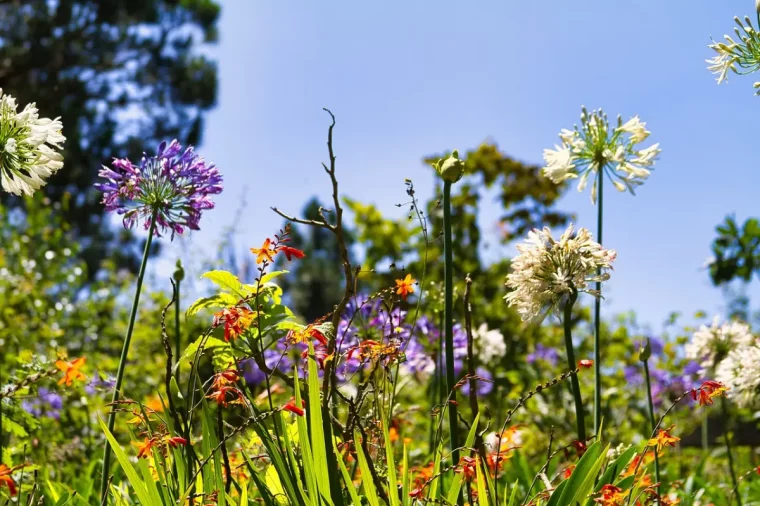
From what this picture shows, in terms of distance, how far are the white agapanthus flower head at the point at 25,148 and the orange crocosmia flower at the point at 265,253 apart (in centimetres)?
52

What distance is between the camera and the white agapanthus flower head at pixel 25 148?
163cm

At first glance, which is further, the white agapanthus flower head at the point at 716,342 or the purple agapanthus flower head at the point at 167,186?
the white agapanthus flower head at the point at 716,342

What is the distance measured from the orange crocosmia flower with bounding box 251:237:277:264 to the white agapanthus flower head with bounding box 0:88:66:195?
20.4 inches

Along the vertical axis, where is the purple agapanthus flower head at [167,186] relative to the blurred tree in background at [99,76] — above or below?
below

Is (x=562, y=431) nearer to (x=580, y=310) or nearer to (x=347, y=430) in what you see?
(x=580, y=310)

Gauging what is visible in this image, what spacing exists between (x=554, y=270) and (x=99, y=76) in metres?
20.3

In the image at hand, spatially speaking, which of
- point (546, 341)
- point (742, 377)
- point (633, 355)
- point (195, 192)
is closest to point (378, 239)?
point (546, 341)

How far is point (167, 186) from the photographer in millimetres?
1808

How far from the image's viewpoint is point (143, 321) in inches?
206

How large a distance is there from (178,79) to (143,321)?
56.2 feet

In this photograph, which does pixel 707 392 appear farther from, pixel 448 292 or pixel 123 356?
pixel 123 356

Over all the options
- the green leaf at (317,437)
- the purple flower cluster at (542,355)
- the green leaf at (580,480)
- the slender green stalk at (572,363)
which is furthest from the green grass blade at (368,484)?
the purple flower cluster at (542,355)

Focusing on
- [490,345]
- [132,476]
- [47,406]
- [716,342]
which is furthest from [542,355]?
[132,476]

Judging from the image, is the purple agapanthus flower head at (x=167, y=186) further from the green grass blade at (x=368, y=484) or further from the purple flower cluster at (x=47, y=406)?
the purple flower cluster at (x=47, y=406)
